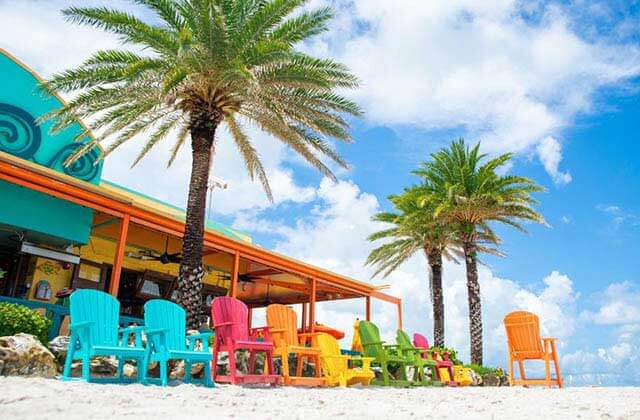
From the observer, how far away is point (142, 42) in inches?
402

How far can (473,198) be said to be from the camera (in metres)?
17.6

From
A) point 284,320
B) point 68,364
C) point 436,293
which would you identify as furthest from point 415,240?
point 68,364

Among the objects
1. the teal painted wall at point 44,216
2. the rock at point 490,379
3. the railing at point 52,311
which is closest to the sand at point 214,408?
the railing at point 52,311

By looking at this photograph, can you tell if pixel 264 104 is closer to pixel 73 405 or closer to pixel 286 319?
pixel 286 319

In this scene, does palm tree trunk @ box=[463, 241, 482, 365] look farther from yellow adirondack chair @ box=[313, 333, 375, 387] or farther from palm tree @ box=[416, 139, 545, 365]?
yellow adirondack chair @ box=[313, 333, 375, 387]

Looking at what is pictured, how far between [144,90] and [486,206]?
11928 millimetres

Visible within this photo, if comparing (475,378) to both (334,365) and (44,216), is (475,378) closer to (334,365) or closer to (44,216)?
(334,365)

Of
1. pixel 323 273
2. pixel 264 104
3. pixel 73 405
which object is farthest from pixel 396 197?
pixel 73 405

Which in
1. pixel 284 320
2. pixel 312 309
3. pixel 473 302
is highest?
pixel 473 302

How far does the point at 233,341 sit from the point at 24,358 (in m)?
2.55

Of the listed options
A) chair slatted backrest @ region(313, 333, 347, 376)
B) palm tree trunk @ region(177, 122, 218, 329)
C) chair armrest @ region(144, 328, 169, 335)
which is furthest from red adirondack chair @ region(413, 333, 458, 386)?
chair armrest @ region(144, 328, 169, 335)

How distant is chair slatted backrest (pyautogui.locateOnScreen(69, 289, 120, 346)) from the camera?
248 inches

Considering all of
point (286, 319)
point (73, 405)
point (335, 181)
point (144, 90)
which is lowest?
point (73, 405)

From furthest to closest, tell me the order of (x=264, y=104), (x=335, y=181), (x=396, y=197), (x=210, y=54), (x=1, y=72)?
(x=396, y=197)
(x=335, y=181)
(x=1, y=72)
(x=264, y=104)
(x=210, y=54)
